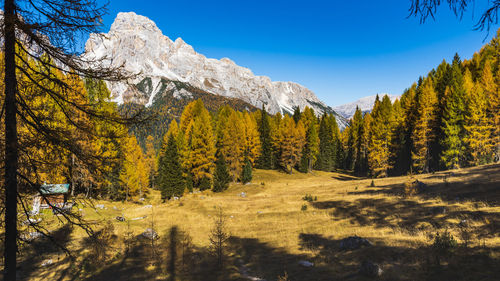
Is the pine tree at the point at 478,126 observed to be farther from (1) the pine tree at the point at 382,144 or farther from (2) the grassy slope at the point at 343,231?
(2) the grassy slope at the point at 343,231

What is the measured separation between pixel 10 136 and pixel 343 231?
693 inches

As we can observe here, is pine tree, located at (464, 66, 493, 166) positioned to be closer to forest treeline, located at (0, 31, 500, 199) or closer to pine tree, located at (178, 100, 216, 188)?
forest treeline, located at (0, 31, 500, 199)

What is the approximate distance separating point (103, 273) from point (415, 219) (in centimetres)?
1907

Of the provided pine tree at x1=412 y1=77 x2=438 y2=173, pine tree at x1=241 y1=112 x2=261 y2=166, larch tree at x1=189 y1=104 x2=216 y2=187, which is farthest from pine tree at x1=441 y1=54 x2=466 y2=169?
larch tree at x1=189 y1=104 x2=216 y2=187

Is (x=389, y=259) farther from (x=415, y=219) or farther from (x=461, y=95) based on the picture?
(x=461, y=95)

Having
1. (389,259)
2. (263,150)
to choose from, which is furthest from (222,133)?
(389,259)

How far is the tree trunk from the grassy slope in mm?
4841

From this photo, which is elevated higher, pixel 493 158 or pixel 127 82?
pixel 127 82

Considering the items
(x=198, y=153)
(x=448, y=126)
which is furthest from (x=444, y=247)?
(x=198, y=153)

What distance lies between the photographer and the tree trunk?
457 cm

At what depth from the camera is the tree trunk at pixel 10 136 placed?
180 inches

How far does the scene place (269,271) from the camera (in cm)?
1265

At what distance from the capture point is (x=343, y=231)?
16766 mm

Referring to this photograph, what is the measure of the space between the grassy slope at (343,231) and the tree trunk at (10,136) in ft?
15.9
